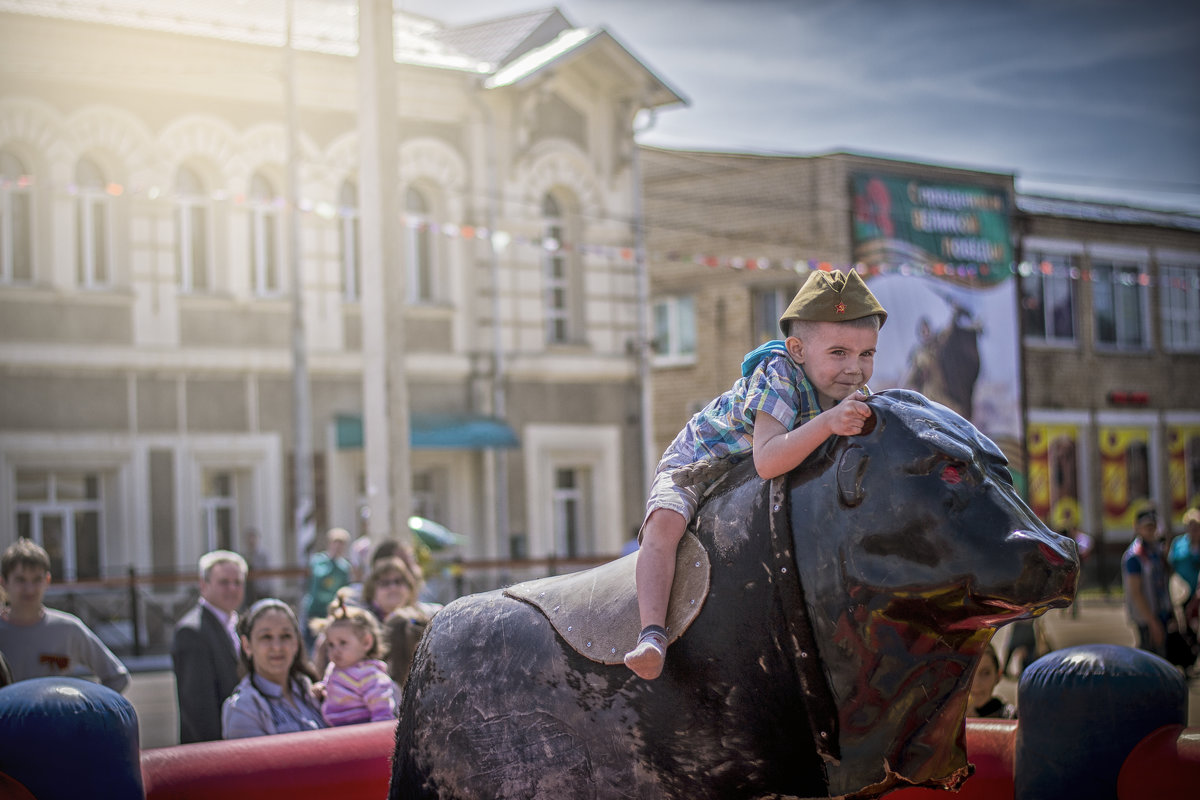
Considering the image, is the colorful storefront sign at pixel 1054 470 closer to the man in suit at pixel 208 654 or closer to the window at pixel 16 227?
the window at pixel 16 227

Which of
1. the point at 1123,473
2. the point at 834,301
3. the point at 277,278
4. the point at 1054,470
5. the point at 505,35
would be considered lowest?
the point at 1123,473

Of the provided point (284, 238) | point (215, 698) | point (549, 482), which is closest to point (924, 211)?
point (549, 482)

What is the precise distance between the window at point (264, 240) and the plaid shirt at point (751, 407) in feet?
60.8

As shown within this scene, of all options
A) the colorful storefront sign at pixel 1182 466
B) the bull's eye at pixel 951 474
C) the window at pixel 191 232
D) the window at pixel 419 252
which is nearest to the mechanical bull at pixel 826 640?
the bull's eye at pixel 951 474

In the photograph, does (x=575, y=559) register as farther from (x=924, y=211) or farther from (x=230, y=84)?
(x=924, y=211)

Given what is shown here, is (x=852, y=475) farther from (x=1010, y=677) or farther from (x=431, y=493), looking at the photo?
(x=431, y=493)

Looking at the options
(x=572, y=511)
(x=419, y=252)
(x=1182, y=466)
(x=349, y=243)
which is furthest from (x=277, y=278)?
(x=1182, y=466)

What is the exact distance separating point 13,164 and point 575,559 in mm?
9514

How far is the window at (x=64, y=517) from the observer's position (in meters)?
19.6

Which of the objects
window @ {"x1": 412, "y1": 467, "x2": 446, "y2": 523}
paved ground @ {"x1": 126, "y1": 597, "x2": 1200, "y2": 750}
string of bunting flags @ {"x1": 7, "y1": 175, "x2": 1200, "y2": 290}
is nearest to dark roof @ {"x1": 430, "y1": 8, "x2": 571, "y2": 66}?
string of bunting flags @ {"x1": 7, "y1": 175, "x2": 1200, "y2": 290}

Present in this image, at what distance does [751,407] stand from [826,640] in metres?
0.57

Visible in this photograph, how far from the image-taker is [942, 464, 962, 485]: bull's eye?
3.17 m

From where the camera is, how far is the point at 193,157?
2067 centimetres

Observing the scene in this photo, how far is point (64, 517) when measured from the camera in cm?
1983
